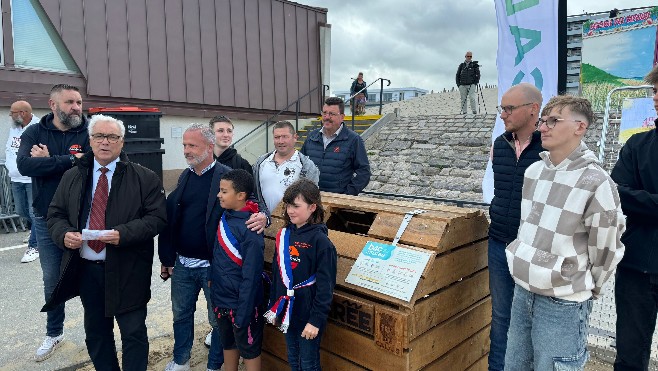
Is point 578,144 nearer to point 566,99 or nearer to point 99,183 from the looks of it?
point 566,99

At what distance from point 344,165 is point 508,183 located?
1.78 metres

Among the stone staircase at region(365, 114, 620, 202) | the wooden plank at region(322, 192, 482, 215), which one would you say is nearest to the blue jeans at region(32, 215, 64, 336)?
the wooden plank at region(322, 192, 482, 215)

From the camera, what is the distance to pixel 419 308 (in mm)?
2439

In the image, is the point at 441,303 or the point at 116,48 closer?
the point at 441,303

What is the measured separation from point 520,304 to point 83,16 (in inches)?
399

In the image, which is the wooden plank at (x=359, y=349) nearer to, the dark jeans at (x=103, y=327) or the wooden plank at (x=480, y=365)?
the wooden plank at (x=480, y=365)

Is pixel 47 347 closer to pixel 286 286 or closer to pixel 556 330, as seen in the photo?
pixel 286 286

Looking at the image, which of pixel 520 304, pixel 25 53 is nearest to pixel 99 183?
pixel 520 304

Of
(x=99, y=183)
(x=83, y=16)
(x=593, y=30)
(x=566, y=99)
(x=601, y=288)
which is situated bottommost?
(x=601, y=288)

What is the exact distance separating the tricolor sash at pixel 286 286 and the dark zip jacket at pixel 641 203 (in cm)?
177

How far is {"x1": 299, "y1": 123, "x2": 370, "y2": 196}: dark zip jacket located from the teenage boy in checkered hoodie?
2.08 meters

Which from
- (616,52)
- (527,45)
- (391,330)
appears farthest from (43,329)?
(616,52)

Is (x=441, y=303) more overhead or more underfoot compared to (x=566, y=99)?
more underfoot

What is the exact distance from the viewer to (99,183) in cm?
272
